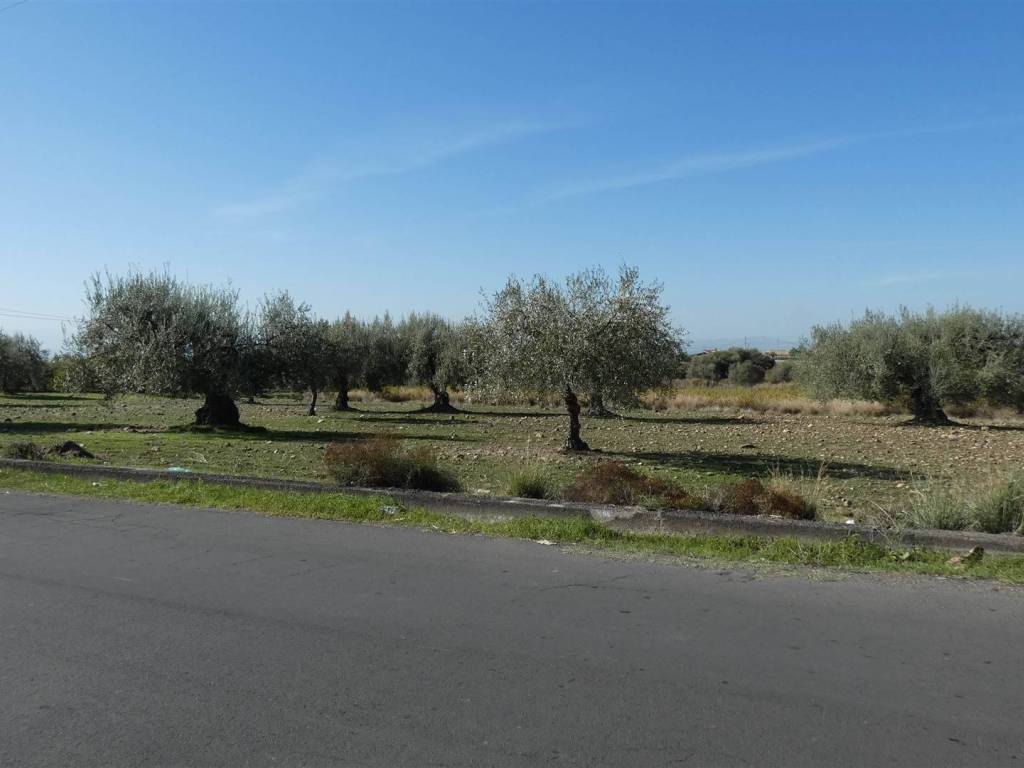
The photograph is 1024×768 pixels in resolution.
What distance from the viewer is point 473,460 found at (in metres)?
18.8

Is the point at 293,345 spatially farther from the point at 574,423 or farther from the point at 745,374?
the point at 745,374

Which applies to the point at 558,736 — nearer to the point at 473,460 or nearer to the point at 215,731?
the point at 215,731

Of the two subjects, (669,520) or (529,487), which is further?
(529,487)

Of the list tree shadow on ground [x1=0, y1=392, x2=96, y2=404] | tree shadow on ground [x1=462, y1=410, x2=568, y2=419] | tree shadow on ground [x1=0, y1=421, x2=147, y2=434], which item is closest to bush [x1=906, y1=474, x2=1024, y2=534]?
tree shadow on ground [x1=0, y1=421, x2=147, y2=434]

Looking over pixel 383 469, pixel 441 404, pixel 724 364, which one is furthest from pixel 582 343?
pixel 724 364

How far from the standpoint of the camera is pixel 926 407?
3600 centimetres

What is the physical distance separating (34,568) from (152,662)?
3153 mm

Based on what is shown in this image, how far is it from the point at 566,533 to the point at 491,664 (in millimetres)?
3759

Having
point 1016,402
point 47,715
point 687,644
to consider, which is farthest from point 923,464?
point 1016,402

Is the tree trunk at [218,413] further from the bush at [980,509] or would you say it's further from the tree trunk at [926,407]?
the tree trunk at [926,407]

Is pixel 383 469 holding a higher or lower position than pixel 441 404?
lower

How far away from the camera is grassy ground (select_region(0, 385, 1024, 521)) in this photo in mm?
15852

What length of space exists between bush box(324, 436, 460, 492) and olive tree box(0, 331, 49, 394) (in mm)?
46829

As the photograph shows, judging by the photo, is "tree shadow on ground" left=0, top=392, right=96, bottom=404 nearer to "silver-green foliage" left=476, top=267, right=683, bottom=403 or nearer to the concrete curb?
"silver-green foliage" left=476, top=267, right=683, bottom=403
